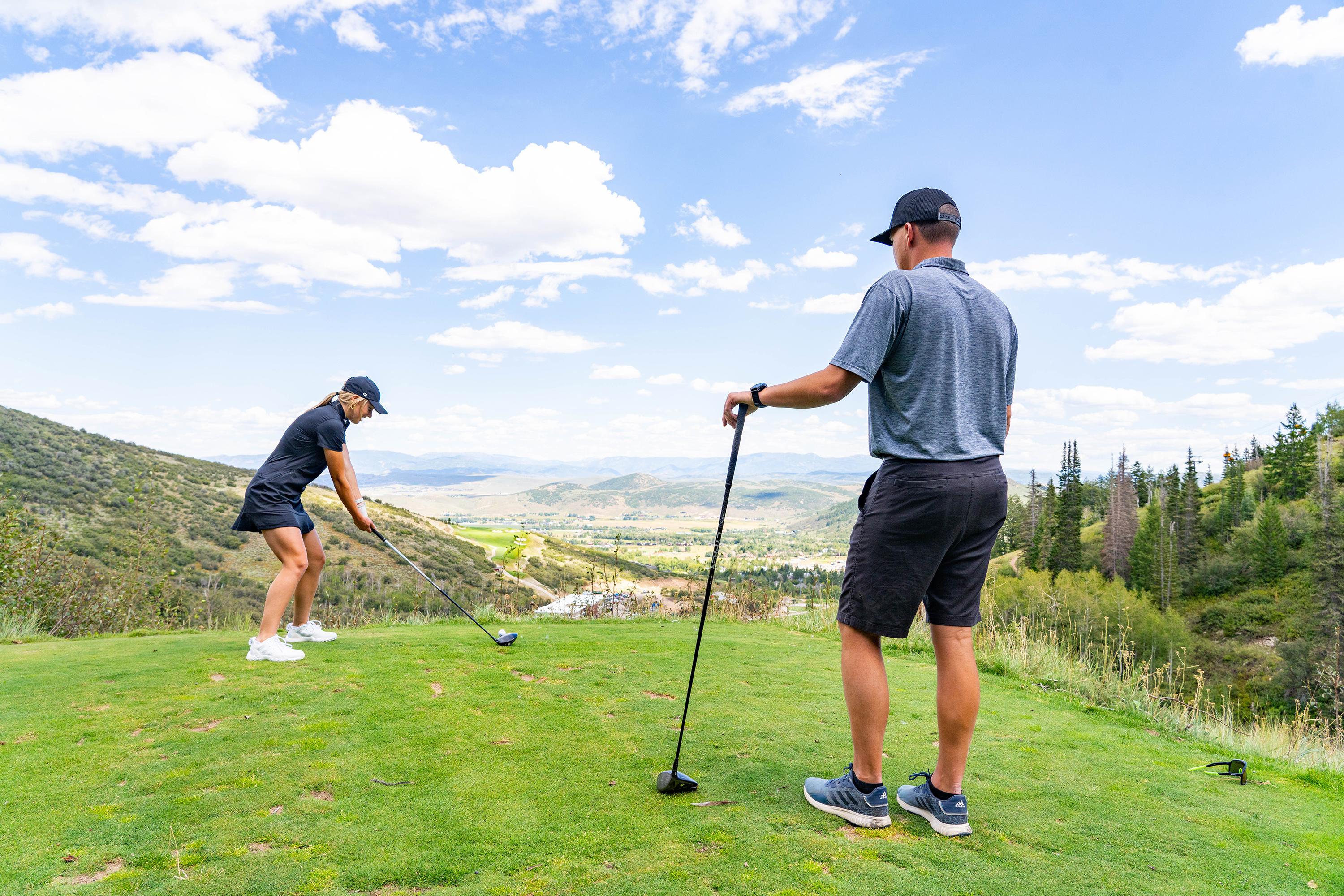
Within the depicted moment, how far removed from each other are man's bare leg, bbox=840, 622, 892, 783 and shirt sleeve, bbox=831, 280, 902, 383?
1012 millimetres

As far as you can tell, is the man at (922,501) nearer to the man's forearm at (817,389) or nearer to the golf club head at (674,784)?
the man's forearm at (817,389)

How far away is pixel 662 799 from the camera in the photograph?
2.94 metres

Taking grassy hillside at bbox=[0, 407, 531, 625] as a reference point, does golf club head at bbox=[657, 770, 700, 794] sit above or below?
above

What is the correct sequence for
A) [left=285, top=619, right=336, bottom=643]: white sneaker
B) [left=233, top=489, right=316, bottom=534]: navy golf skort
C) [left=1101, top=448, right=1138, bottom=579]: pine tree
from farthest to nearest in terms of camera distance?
[left=1101, top=448, right=1138, bottom=579]: pine tree < [left=285, top=619, right=336, bottom=643]: white sneaker < [left=233, top=489, right=316, bottom=534]: navy golf skort

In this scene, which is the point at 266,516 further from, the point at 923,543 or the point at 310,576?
the point at 923,543

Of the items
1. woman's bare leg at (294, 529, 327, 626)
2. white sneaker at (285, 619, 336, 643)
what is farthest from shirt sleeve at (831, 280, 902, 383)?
white sneaker at (285, 619, 336, 643)

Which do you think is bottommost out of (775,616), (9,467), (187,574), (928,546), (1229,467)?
(187,574)

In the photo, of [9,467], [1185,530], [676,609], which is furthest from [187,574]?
[1185,530]

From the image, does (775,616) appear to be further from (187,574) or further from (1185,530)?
(1185,530)

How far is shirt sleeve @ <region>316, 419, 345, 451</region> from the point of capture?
5.50m

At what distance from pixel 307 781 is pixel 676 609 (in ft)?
26.9

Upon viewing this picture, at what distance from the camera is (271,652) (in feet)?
16.8

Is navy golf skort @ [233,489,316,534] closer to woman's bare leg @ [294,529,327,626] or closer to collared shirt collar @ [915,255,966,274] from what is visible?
woman's bare leg @ [294,529,327,626]

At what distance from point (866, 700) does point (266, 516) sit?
15.2 ft
